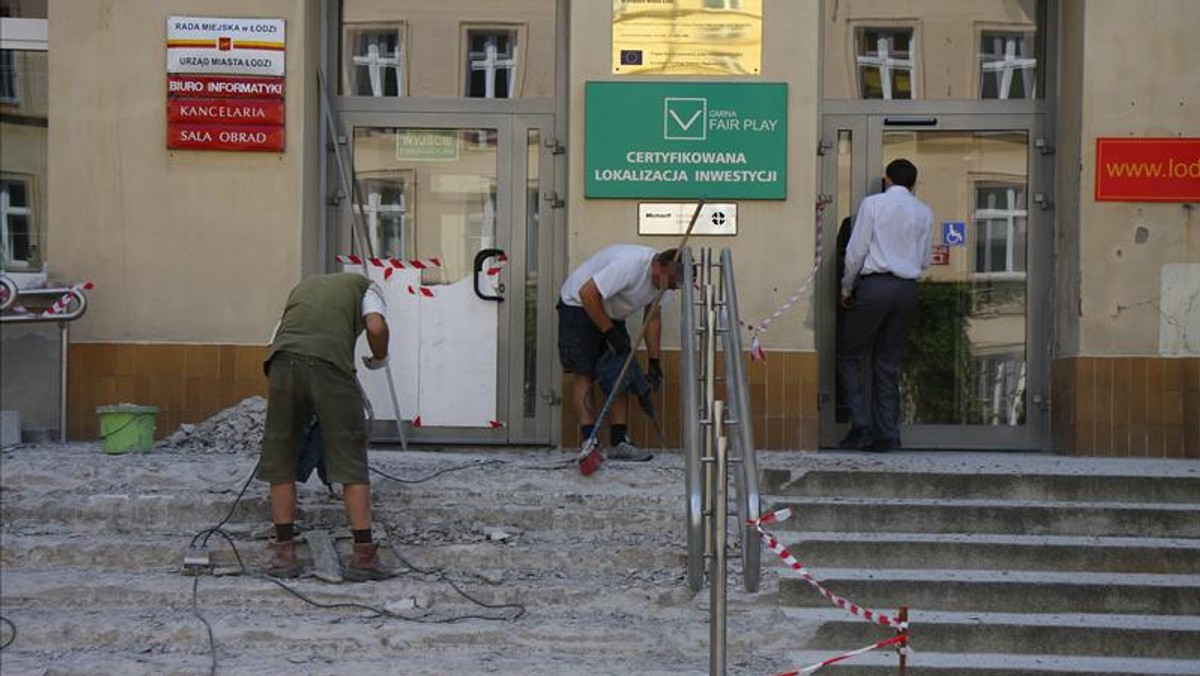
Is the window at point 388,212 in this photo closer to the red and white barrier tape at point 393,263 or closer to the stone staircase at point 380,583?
the red and white barrier tape at point 393,263

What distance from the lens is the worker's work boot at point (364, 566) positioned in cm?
723

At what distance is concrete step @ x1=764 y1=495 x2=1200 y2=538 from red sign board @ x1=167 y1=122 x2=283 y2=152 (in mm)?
3913

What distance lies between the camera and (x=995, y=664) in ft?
22.2

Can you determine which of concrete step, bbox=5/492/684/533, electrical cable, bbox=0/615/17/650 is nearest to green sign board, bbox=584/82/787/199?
concrete step, bbox=5/492/684/533

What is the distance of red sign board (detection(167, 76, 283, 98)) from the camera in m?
9.39

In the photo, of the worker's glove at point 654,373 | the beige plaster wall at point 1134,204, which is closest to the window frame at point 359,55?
the worker's glove at point 654,373

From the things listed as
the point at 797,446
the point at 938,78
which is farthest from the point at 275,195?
the point at 938,78

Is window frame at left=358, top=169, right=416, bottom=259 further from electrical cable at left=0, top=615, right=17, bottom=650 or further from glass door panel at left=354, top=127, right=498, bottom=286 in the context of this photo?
electrical cable at left=0, top=615, right=17, bottom=650

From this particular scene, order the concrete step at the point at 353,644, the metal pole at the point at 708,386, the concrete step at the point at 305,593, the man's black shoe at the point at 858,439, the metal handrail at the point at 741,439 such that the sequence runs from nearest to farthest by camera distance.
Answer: the metal handrail at the point at 741,439
the metal pole at the point at 708,386
the concrete step at the point at 353,644
the concrete step at the point at 305,593
the man's black shoe at the point at 858,439

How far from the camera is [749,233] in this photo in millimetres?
9312

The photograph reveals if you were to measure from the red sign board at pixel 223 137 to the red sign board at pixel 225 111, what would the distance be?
37mm

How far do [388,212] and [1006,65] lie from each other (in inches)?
163

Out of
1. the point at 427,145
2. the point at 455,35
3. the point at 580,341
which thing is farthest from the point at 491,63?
the point at 580,341

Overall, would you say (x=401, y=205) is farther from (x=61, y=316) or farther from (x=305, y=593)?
(x=305, y=593)
